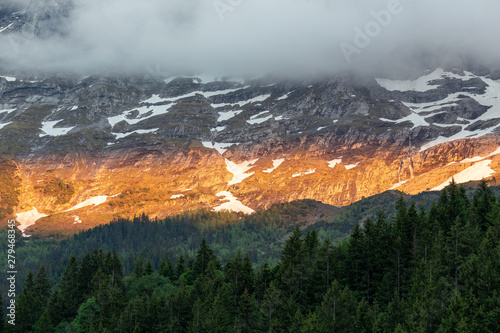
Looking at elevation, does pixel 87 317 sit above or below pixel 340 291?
below

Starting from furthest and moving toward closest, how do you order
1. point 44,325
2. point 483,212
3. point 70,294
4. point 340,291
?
point 70,294 < point 483,212 < point 44,325 < point 340,291

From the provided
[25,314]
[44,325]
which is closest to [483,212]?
[44,325]

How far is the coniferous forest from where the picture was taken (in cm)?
4728

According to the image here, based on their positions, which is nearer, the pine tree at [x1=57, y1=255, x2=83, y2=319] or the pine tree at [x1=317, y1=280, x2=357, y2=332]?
the pine tree at [x1=317, y1=280, x2=357, y2=332]

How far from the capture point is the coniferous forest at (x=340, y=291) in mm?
47281

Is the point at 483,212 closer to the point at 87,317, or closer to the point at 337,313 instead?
the point at 337,313

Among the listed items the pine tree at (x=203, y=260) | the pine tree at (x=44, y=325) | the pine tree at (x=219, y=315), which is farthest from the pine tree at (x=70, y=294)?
the pine tree at (x=219, y=315)

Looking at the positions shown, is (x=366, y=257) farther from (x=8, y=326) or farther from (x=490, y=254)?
(x=8, y=326)

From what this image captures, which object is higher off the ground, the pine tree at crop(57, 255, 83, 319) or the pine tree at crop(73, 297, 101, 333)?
the pine tree at crop(73, 297, 101, 333)

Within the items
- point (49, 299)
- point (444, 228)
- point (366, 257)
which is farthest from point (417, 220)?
point (49, 299)

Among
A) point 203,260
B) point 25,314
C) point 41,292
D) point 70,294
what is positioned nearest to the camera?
point 25,314

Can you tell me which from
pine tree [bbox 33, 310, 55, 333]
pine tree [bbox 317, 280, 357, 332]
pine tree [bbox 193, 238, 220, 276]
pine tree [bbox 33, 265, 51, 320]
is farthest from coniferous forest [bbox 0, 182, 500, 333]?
pine tree [bbox 193, 238, 220, 276]

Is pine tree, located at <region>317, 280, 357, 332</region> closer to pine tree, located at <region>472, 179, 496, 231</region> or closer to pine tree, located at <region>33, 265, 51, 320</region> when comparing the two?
pine tree, located at <region>472, 179, 496, 231</region>

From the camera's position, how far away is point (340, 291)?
188ft
